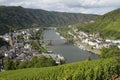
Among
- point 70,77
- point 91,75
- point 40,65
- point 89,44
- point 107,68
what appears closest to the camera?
point 70,77

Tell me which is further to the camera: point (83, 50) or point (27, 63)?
point (83, 50)

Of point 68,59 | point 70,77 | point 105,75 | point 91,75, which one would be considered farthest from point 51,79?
point 68,59

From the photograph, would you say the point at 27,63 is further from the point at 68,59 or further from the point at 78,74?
the point at 78,74

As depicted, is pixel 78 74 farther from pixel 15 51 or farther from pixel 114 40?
pixel 114 40

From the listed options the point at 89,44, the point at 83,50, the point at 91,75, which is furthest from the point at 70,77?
the point at 89,44

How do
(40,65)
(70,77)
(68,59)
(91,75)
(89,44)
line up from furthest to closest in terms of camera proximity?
(89,44)
(68,59)
(40,65)
(91,75)
(70,77)

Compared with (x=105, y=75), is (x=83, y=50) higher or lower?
lower

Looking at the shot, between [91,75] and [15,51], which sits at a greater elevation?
[91,75]

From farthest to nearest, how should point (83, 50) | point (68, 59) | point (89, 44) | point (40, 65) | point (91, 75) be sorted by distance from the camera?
point (89, 44) < point (83, 50) < point (68, 59) < point (40, 65) < point (91, 75)

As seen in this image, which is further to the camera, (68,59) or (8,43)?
(8,43)
